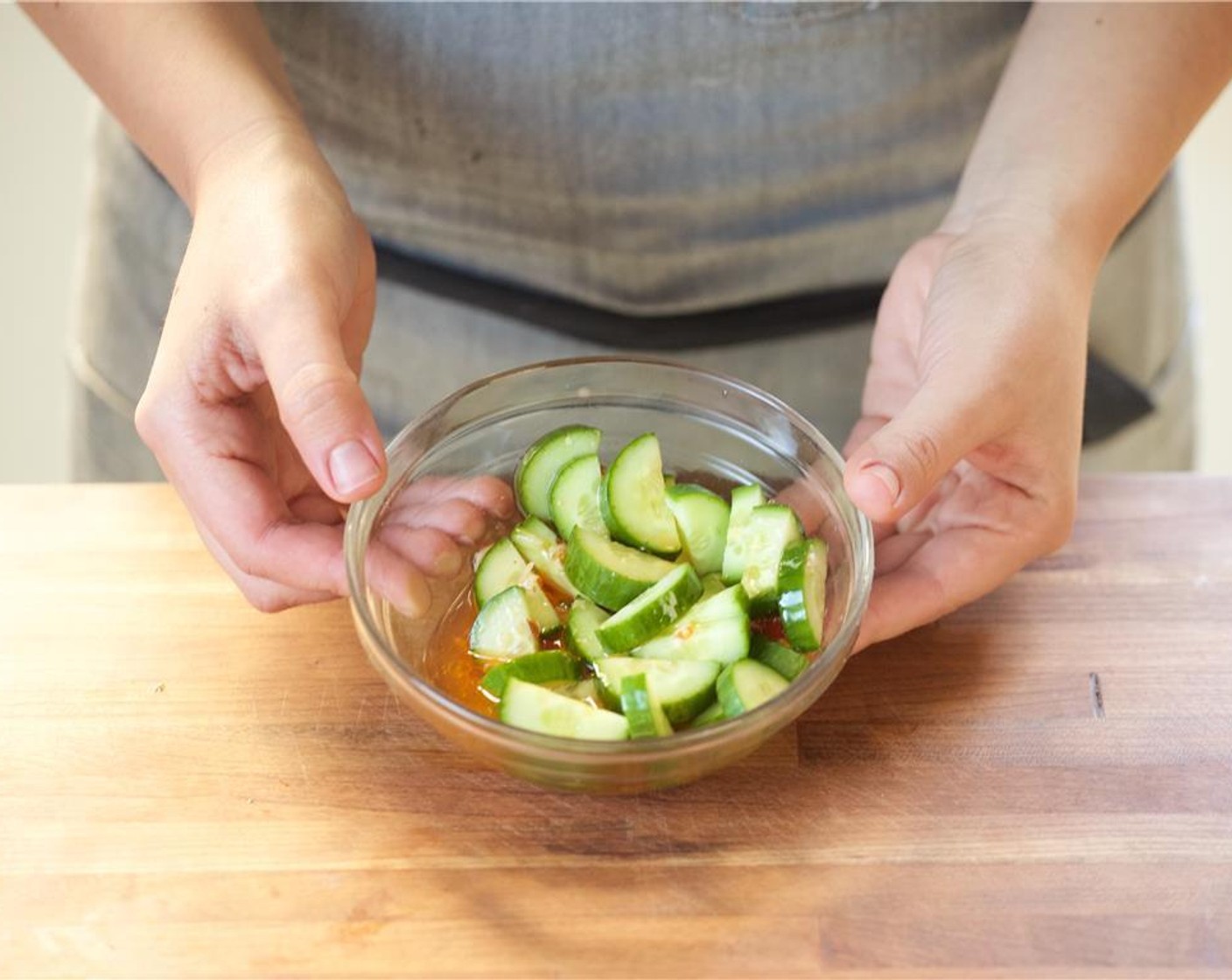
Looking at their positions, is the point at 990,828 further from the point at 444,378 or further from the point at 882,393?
the point at 444,378

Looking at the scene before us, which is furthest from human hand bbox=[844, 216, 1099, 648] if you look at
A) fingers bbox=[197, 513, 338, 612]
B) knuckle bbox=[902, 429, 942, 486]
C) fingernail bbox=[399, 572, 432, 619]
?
fingers bbox=[197, 513, 338, 612]

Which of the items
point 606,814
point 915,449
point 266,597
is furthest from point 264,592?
point 915,449

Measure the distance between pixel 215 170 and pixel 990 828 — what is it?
934 mm

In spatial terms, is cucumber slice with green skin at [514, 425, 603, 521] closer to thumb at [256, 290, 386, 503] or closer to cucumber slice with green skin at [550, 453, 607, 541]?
cucumber slice with green skin at [550, 453, 607, 541]

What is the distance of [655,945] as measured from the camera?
3.55 ft

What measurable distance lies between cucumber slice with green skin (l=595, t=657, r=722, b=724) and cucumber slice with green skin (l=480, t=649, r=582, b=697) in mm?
33

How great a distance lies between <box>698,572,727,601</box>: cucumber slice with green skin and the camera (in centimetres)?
122

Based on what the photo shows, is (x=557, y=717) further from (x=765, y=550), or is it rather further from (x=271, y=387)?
(x=271, y=387)

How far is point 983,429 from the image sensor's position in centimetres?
122

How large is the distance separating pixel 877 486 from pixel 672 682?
0.23m

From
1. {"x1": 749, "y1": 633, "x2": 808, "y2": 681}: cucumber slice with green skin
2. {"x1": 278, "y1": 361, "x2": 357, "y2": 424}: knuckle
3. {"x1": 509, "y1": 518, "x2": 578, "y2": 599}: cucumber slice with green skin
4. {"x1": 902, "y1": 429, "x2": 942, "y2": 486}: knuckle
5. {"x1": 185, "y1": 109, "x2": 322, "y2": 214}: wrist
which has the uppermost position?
{"x1": 185, "y1": 109, "x2": 322, "y2": 214}: wrist

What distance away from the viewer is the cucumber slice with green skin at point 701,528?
126 centimetres

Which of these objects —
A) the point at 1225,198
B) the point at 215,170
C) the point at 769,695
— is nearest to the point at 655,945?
the point at 769,695

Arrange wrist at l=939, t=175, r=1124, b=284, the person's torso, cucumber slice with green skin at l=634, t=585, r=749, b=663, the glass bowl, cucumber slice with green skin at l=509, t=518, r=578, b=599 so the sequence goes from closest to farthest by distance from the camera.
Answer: the glass bowl
cucumber slice with green skin at l=634, t=585, r=749, b=663
cucumber slice with green skin at l=509, t=518, r=578, b=599
wrist at l=939, t=175, r=1124, b=284
the person's torso
